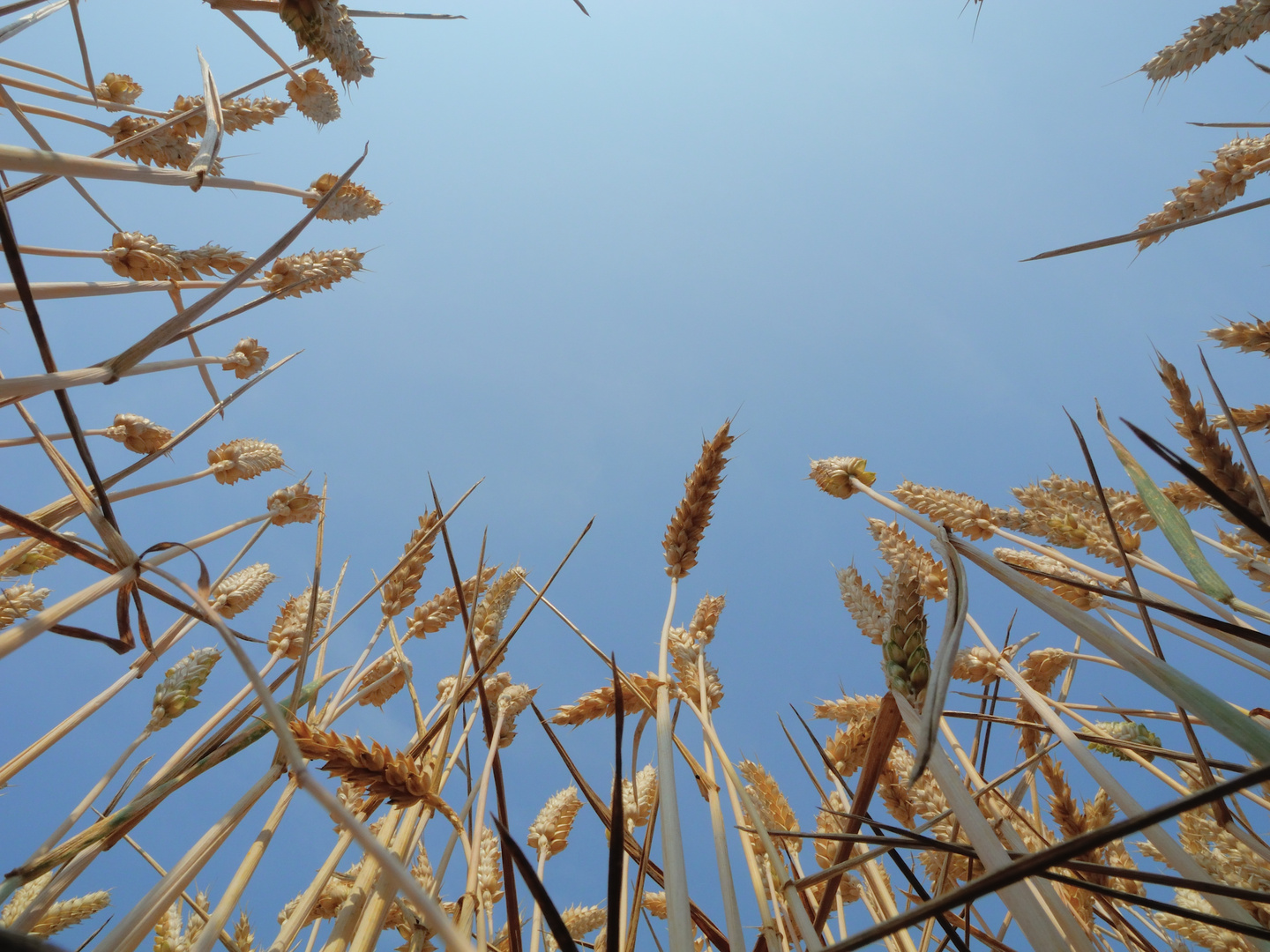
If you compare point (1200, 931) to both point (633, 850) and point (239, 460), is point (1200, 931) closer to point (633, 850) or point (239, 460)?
point (633, 850)

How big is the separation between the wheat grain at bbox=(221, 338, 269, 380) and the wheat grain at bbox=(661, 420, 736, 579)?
174 centimetres

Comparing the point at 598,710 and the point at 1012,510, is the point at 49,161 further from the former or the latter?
the point at 1012,510

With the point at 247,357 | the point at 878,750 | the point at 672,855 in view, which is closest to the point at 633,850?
the point at 672,855

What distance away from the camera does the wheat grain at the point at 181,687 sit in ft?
4.92

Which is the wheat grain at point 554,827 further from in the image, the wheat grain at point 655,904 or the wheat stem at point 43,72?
the wheat stem at point 43,72

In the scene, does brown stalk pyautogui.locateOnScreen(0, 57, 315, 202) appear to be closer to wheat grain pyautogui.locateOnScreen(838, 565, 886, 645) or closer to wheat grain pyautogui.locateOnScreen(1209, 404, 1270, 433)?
wheat grain pyautogui.locateOnScreen(838, 565, 886, 645)

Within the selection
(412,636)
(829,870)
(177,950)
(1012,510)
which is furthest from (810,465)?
(177,950)

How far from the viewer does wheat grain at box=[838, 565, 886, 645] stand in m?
1.39

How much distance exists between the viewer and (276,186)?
1527 millimetres

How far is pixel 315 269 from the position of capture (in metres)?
2.17

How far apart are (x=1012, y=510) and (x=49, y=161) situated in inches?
111

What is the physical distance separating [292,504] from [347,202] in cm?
122

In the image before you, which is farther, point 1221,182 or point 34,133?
point 1221,182

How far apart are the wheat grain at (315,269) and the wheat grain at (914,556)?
209cm
